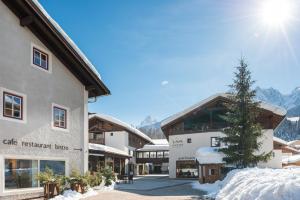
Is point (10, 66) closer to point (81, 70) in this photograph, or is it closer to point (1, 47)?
point (1, 47)

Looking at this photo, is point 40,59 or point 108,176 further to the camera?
point 108,176

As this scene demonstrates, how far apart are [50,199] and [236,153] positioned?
13.4 metres

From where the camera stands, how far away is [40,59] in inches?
688

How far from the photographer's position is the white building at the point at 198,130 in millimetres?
33312

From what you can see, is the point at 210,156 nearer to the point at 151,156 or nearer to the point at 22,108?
the point at 22,108

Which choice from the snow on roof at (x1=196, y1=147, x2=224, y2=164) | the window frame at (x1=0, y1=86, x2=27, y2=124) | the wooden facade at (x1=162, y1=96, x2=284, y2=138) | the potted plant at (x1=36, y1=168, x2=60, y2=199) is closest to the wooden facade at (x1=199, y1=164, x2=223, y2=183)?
the snow on roof at (x1=196, y1=147, x2=224, y2=164)

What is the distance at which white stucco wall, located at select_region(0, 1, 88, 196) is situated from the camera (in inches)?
593

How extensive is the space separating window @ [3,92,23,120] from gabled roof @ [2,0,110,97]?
→ 11.0ft

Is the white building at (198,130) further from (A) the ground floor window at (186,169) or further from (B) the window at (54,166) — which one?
(B) the window at (54,166)

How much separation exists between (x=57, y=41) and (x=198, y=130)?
71.1 ft

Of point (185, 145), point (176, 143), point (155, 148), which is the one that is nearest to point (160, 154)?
point (155, 148)

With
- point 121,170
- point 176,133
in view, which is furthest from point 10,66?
point 121,170

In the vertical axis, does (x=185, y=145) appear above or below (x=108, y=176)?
above

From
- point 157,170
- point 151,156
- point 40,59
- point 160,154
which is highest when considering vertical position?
point 40,59
